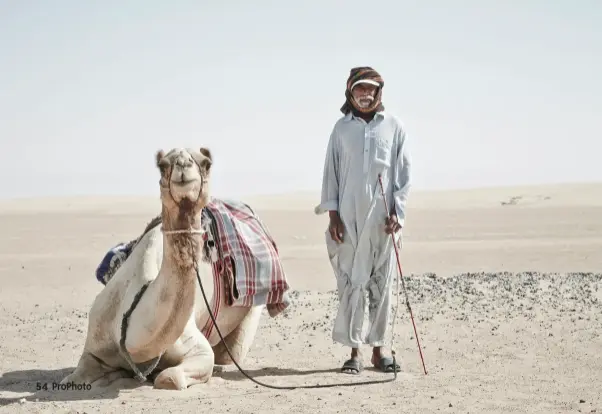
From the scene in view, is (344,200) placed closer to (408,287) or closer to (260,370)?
(260,370)

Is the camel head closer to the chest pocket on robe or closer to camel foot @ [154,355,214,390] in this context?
camel foot @ [154,355,214,390]

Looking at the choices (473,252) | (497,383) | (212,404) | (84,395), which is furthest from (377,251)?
(473,252)

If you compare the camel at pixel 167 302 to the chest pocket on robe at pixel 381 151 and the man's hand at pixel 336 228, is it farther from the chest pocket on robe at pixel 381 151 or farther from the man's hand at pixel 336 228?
the chest pocket on robe at pixel 381 151

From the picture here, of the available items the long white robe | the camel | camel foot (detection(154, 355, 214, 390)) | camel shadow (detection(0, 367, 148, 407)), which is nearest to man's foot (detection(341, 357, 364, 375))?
the long white robe

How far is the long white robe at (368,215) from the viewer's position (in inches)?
281

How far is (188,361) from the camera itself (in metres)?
6.38

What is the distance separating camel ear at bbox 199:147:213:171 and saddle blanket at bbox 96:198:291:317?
1.54 metres

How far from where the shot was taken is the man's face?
7184 mm

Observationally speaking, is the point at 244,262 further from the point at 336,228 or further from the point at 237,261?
the point at 336,228

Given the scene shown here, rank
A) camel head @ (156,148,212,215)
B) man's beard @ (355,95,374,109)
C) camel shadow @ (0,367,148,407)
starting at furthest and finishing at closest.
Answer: man's beard @ (355,95,374,109) < camel shadow @ (0,367,148,407) < camel head @ (156,148,212,215)

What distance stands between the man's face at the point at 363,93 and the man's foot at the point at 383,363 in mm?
2069

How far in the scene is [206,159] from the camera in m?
5.47

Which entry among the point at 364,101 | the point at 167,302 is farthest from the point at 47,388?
the point at 364,101

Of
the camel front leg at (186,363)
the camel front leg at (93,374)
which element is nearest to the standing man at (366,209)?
the camel front leg at (186,363)
